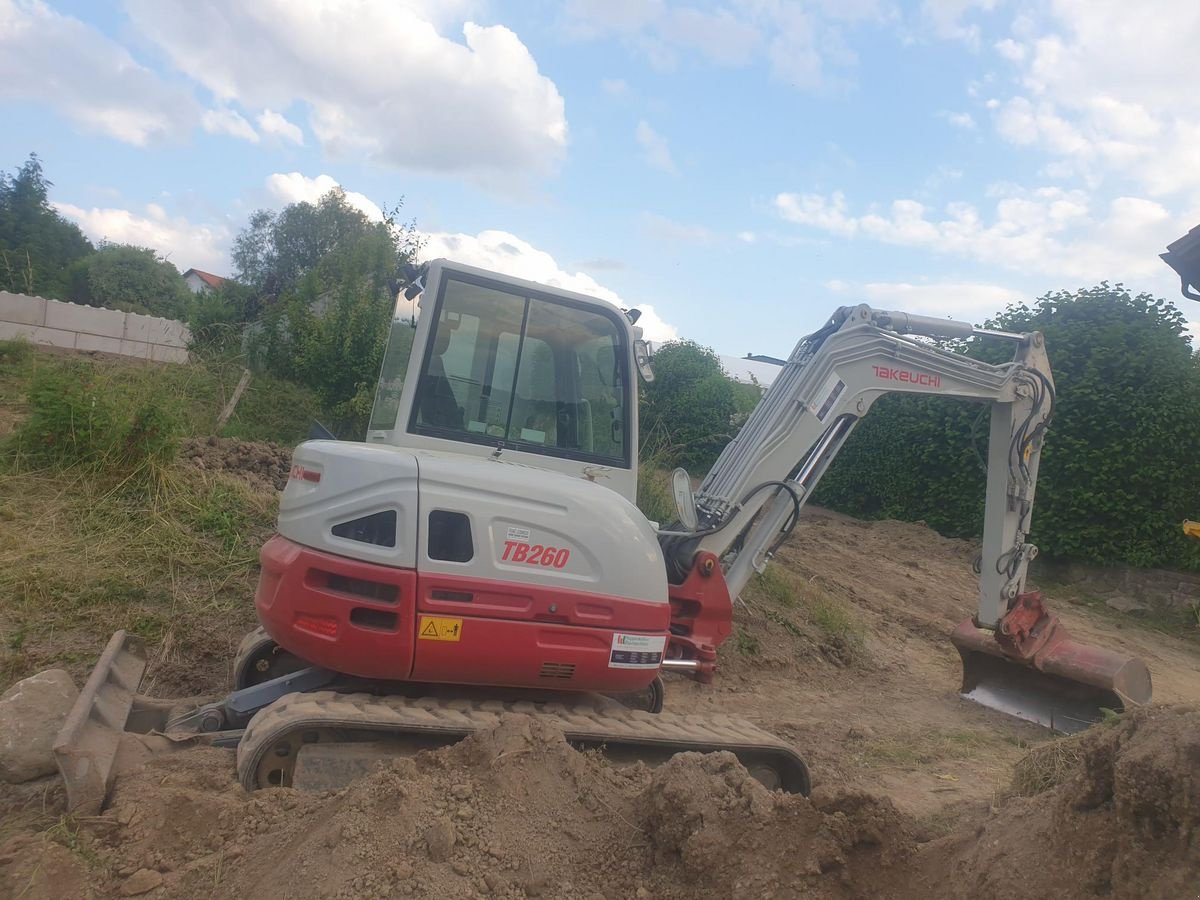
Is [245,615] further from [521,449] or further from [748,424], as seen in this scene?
[748,424]

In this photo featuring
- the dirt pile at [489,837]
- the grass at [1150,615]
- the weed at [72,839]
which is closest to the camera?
the dirt pile at [489,837]

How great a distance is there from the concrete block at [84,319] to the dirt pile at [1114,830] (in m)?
21.5

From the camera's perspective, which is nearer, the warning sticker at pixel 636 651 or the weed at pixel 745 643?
the warning sticker at pixel 636 651

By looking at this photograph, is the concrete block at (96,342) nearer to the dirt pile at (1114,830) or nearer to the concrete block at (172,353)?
the concrete block at (172,353)

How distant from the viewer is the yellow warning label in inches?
147

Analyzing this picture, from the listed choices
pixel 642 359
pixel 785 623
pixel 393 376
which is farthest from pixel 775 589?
pixel 393 376

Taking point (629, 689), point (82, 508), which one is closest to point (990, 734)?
point (629, 689)

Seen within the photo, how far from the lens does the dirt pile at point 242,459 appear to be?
26.2 feet

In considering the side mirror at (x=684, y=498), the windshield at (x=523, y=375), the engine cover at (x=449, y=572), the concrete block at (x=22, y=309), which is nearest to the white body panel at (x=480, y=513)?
the engine cover at (x=449, y=572)

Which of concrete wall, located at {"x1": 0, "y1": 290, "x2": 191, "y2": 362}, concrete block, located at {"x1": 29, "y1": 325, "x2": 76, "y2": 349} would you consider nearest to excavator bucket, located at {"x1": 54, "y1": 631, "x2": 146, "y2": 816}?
concrete wall, located at {"x1": 0, "y1": 290, "x2": 191, "y2": 362}

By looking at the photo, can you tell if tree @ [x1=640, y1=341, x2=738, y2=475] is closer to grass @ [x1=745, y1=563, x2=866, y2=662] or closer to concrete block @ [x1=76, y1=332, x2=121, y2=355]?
grass @ [x1=745, y1=563, x2=866, y2=662]

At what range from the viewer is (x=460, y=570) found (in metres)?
3.79

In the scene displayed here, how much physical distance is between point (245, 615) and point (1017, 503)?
5.64 meters

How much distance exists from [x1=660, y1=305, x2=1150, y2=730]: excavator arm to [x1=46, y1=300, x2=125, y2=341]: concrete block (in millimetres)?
18893
